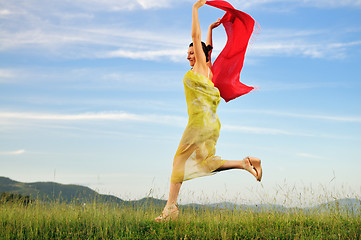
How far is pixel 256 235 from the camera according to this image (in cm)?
659

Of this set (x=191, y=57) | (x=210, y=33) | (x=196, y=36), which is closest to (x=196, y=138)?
(x=191, y=57)

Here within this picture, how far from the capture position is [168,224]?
6934mm

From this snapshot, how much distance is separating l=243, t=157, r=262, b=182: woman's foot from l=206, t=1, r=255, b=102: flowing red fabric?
180cm

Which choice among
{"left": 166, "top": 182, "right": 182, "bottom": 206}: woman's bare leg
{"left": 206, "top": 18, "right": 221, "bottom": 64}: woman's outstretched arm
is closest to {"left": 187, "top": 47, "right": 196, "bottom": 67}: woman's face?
{"left": 206, "top": 18, "right": 221, "bottom": 64}: woman's outstretched arm

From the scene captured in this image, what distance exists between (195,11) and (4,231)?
5.20 metres

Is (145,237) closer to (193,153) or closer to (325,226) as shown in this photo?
(193,153)

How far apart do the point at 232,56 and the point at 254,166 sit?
8.23 feet

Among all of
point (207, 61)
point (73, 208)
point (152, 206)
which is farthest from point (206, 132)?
point (73, 208)

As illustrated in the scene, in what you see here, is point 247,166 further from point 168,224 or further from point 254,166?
point 168,224

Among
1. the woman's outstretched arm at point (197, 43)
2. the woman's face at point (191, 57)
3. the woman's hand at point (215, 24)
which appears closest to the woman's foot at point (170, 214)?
the woman's outstretched arm at point (197, 43)

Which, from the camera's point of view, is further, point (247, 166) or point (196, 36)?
point (196, 36)

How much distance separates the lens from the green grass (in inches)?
262

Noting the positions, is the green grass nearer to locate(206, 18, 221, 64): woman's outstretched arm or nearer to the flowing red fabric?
the flowing red fabric

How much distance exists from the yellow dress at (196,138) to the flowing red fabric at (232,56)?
0.98m
